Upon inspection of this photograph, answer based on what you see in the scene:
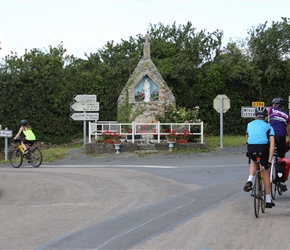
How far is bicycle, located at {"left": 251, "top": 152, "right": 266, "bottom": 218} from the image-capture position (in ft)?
29.9

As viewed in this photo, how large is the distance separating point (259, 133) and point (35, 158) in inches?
504

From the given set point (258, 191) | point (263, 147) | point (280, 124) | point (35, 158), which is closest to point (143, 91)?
point (35, 158)

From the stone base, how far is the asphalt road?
8.99m

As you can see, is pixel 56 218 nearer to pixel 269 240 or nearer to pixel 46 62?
pixel 269 240

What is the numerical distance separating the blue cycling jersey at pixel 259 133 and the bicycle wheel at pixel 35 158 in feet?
40.7

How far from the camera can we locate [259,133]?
31.4ft

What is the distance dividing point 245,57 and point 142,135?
13.8 meters

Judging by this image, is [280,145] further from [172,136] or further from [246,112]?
[246,112]

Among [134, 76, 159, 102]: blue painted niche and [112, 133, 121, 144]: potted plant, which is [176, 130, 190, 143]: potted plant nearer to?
[112, 133, 121, 144]: potted plant

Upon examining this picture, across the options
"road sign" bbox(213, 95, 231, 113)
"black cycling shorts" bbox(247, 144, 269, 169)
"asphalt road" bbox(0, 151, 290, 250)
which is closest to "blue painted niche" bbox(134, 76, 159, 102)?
"road sign" bbox(213, 95, 231, 113)

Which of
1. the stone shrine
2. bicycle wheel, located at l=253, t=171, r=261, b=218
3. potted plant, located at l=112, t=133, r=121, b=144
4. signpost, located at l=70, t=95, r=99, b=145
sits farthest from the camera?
the stone shrine

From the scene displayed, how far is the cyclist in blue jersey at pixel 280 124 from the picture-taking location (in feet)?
35.3

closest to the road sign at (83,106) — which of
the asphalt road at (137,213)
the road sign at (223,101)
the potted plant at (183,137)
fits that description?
the potted plant at (183,137)

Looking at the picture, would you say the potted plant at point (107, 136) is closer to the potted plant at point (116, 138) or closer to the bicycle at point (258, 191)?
the potted plant at point (116, 138)
